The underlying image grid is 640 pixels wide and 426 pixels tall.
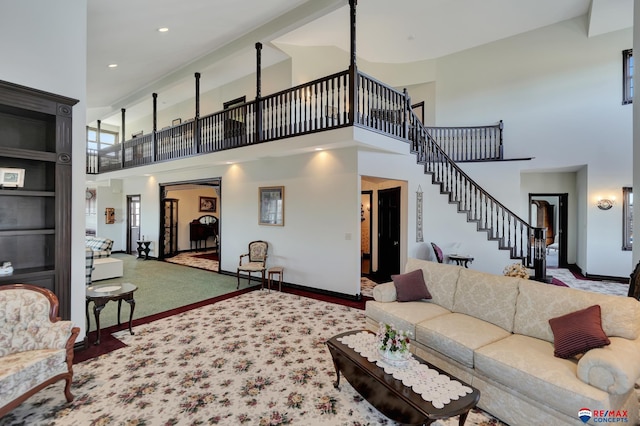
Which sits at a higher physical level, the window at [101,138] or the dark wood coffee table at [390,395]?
the window at [101,138]

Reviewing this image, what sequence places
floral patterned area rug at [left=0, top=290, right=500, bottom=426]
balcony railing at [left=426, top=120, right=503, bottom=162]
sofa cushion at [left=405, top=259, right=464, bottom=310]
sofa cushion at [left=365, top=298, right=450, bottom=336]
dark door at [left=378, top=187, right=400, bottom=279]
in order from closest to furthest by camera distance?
floral patterned area rug at [left=0, top=290, right=500, bottom=426]
sofa cushion at [left=365, top=298, right=450, bottom=336]
sofa cushion at [left=405, top=259, right=464, bottom=310]
dark door at [left=378, top=187, right=400, bottom=279]
balcony railing at [left=426, top=120, right=503, bottom=162]

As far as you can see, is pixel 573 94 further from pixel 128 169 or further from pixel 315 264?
pixel 128 169

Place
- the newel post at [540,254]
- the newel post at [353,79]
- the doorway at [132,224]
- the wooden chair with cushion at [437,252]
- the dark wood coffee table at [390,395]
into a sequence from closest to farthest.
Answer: the dark wood coffee table at [390,395] < the newel post at [353,79] < the newel post at [540,254] < the wooden chair with cushion at [437,252] < the doorway at [132,224]

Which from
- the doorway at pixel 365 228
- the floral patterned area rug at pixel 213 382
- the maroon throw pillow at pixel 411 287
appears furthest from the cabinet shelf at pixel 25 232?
the doorway at pixel 365 228

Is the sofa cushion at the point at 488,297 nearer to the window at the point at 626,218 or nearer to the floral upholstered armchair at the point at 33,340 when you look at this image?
the floral upholstered armchair at the point at 33,340

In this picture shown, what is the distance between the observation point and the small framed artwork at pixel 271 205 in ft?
20.2

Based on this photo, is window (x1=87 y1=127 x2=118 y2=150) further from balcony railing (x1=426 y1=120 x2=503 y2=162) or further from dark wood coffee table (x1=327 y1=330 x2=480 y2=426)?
dark wood coffee table (x1=327 y1=330 x2=480 y2=426)

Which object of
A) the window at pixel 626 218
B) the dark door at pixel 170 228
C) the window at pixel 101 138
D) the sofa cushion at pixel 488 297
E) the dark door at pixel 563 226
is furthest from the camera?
the window at pixel 101 138

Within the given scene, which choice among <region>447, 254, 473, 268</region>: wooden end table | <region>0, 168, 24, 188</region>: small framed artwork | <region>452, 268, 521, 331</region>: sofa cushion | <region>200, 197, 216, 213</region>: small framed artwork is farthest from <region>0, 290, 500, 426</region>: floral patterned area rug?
<region>200, 197, 216, 213</region>: small framed artwork

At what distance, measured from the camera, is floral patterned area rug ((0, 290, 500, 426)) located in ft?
7.25

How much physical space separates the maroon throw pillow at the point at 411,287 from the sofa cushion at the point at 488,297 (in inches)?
14.7

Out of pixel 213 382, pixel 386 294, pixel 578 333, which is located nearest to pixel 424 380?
pixel 578 333

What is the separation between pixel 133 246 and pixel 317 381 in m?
10.3

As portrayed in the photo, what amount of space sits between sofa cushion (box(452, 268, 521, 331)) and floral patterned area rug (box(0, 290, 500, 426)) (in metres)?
0.89
